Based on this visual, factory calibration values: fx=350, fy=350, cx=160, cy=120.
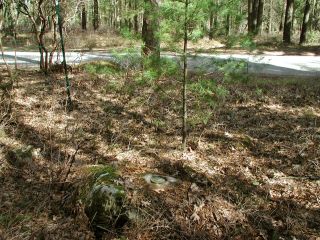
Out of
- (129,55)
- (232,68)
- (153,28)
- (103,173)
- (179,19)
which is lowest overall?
(103,173)

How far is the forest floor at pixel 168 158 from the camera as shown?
4625mm

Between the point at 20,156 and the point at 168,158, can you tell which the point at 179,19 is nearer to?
the point at 168,158

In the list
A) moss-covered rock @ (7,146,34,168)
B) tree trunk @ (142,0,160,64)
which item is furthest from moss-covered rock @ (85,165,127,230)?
tree trunk @ (142,0,160,64)

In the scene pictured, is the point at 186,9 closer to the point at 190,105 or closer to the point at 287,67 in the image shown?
the point at 190,105

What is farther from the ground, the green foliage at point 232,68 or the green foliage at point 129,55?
the green foliage at point 129,55

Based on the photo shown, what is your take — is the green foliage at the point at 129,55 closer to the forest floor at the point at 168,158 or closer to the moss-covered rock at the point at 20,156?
the forest floor at the point at 168,158

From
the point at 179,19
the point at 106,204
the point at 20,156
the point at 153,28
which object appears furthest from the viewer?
the point at 20,156

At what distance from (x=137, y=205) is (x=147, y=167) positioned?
1.24 metres

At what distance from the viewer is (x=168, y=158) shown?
620 cm

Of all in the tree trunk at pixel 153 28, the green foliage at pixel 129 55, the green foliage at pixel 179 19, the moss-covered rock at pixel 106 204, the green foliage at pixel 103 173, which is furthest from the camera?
the green foliage at pixel 129 55

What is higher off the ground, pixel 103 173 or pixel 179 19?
pixel 179 19

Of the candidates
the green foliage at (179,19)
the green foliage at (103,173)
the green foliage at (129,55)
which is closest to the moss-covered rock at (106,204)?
the green foliage at (103,173)

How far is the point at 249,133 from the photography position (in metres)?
7.09

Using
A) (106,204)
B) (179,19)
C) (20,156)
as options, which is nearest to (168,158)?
(106,204)
